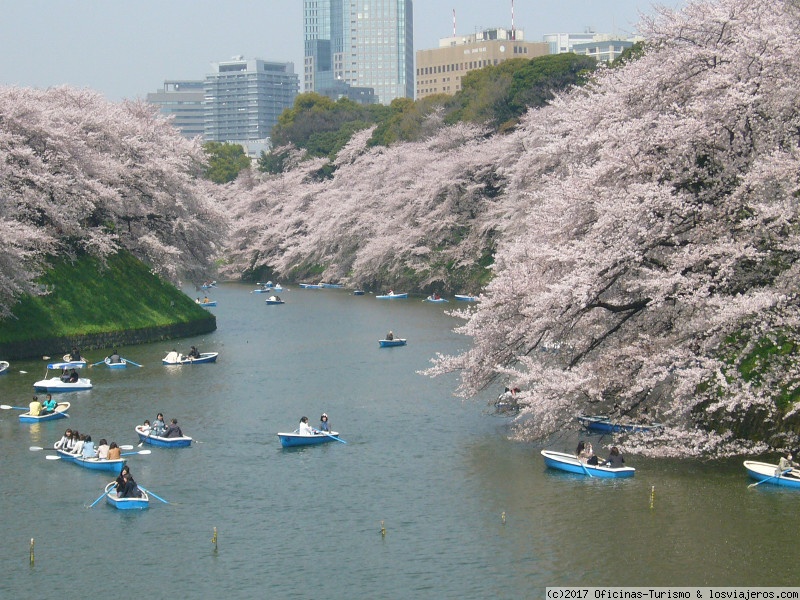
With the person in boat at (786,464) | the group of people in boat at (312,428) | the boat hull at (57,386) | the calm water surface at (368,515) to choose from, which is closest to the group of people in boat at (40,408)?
the calm water surface at (368,515)

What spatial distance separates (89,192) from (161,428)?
992 inches

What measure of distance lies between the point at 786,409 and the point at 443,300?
55.2 m

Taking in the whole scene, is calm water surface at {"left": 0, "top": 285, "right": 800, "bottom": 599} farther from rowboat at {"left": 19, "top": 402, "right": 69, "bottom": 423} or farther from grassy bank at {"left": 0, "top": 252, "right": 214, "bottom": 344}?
grassy bank at {"left": 0, "top": 252, "right": 214, "bottom": 344}

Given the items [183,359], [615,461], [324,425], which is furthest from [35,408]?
[615,461]

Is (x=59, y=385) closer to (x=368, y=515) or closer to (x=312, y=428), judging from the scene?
(x=312, y=428)

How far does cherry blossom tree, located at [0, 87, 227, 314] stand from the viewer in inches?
2190

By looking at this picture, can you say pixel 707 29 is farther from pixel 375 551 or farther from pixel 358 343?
pixel 358 343

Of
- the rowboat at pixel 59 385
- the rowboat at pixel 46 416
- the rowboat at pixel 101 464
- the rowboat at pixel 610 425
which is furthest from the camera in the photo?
the rowboat at pixel 59 385

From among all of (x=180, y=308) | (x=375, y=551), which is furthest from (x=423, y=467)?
(x=180, y=308)

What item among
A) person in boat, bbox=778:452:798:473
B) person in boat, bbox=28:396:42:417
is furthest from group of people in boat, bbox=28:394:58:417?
person in boat, bbox=778:452:798:473

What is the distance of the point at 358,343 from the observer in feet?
204

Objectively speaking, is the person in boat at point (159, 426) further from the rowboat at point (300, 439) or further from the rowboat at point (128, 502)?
the rowboat at point (128, 502)

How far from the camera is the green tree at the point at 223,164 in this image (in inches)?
6531

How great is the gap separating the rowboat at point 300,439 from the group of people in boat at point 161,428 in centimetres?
340
